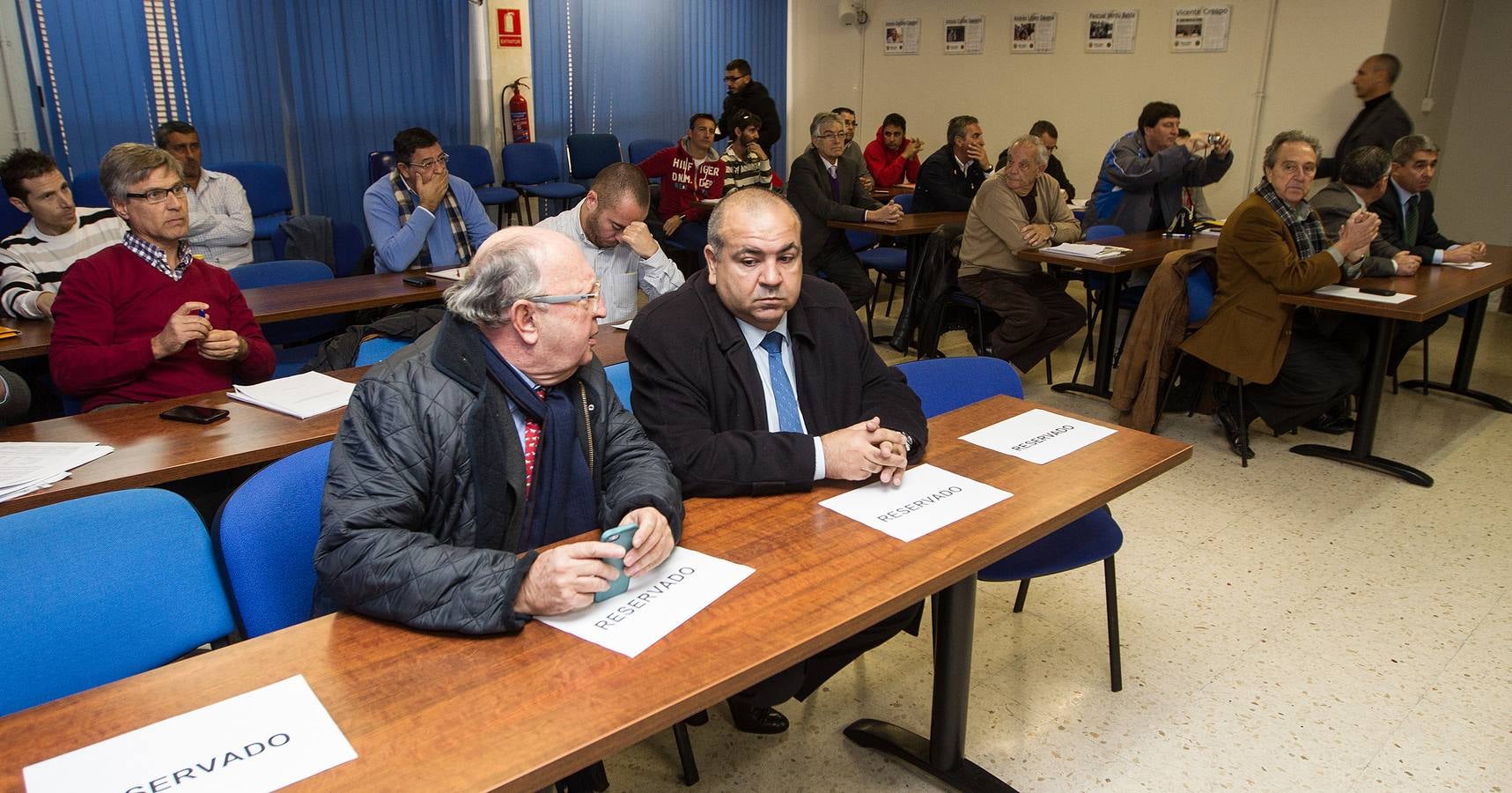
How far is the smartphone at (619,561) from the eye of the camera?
1.30 meters

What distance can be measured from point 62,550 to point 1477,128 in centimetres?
845

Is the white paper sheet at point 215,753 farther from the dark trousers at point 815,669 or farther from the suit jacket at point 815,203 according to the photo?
the suit jacket at point 815,203

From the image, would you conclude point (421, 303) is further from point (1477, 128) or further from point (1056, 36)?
point (1477, 128)

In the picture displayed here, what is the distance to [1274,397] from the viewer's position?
3.97 meters

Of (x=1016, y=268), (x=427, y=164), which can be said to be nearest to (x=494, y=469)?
(x=427, y=164)

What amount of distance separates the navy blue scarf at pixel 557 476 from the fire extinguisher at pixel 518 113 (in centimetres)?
668

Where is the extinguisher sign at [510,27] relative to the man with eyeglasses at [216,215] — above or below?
above

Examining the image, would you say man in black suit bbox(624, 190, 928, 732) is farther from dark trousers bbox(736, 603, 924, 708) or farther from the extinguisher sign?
the extinguisher sign

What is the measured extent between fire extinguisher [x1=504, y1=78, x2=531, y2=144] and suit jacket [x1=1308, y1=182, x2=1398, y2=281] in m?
5.77

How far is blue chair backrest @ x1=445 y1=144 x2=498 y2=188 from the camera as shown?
23.6ft

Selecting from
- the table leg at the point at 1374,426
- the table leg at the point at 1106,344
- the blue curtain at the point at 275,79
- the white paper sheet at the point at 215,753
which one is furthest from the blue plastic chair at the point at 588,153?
the white paper sheet at the point at 215,753

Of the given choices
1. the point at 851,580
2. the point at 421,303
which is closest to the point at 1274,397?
the point at 851,580

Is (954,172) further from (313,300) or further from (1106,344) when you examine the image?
(313,300)

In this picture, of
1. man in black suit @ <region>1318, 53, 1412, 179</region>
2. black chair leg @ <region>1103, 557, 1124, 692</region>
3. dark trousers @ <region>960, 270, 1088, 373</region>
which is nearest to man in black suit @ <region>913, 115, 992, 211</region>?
dark trousers @ <region>960, 270, 1088, 373</region>
